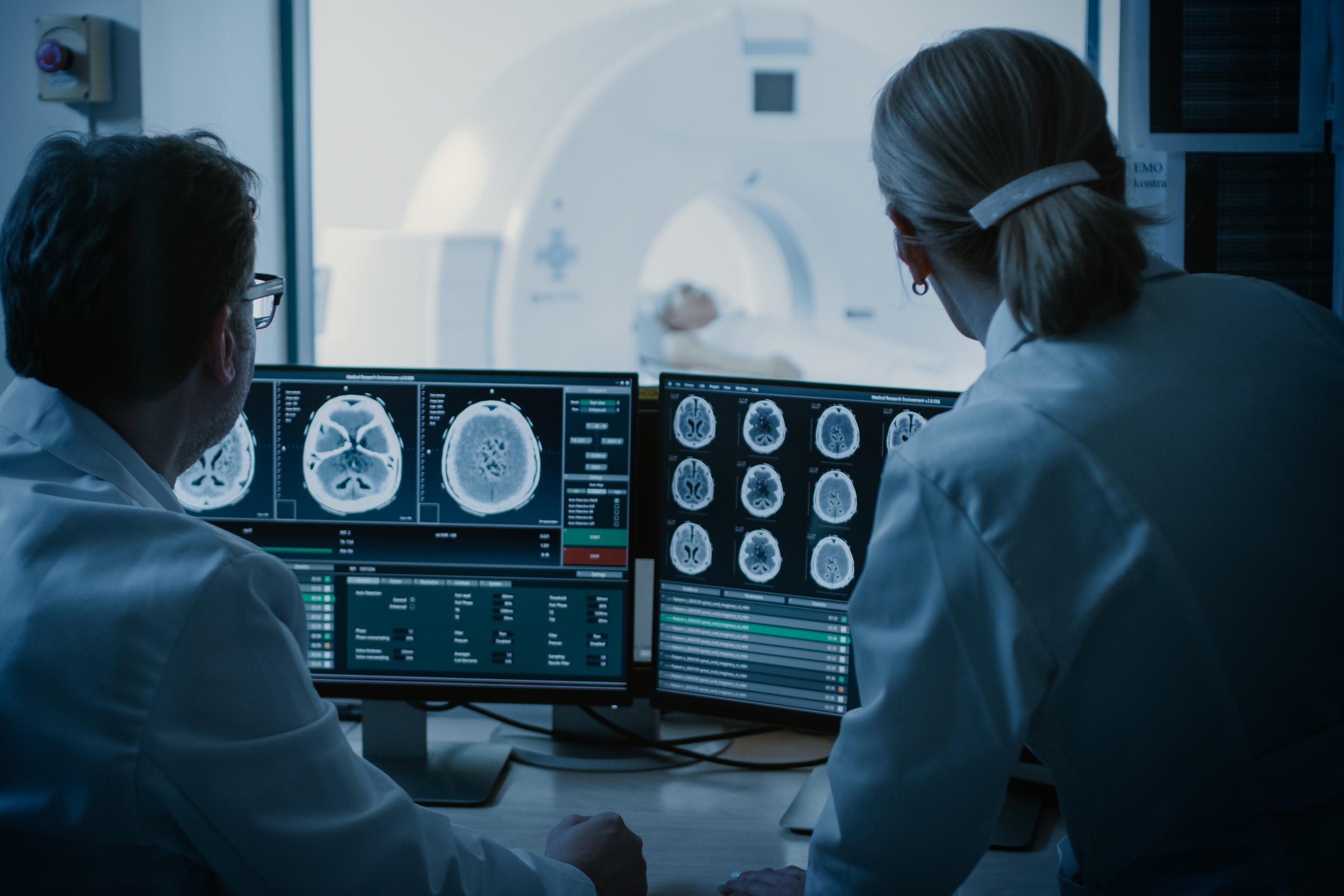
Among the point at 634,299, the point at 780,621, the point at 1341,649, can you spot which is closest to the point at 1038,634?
the point at 1341,649

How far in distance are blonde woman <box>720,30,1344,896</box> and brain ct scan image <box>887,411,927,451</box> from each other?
1.38ft

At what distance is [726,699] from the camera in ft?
4.42

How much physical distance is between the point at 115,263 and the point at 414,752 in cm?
79

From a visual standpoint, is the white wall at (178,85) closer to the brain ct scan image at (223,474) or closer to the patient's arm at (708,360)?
the brain ct scan image at (223,474)

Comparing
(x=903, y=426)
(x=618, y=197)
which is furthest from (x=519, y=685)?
(x=618, y=197)

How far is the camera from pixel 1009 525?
29.8 inches

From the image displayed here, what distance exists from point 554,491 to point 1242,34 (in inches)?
48.2

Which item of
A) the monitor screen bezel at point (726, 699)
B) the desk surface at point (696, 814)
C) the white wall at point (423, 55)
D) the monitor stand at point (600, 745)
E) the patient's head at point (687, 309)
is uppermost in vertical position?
the white wall at point (423, 55)

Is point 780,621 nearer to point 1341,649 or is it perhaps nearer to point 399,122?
point 1341,649

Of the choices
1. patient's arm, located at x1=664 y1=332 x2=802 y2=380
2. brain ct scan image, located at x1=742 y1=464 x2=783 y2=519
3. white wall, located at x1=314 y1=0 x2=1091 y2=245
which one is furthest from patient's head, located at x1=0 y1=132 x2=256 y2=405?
patient's arm, located at x1=664 y1=332 x2=802 y2=380

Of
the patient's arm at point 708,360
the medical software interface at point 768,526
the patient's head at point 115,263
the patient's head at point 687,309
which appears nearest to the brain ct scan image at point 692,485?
the medical software interface at point 768,526

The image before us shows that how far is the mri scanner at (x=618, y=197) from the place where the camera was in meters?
3.40

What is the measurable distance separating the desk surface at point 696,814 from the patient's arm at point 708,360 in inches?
98.3

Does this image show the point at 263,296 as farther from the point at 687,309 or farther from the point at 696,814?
the point at 687,309
